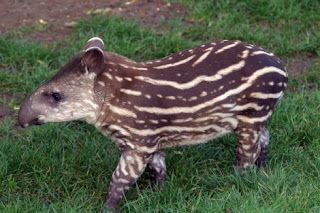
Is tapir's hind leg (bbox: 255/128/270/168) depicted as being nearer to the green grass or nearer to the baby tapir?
the green grass

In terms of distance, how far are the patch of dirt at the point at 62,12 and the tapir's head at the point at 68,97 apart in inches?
124

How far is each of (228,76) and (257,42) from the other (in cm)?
305

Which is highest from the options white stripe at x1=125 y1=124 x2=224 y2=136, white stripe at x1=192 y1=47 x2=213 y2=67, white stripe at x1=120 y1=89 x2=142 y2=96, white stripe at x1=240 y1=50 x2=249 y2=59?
white stripe at x1=240 y1=50 x2=249 y2=59

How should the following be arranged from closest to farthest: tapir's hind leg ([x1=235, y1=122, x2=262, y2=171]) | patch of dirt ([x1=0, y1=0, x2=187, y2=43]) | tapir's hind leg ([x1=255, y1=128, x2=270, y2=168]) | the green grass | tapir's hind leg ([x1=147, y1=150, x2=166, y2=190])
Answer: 1. the green grass
2. tapir's hind leg ([x1=235, y1=122, x2=262, y2=171])
3. tapir's hind leg ([x1=147, y1=150, x2=166, y2=190])
4. tapir's hind leg ([x1=255, y1=128, x2=270, y2=168])
5. patch of dirt ([x1=0, y1=0, x2=187, y2=43])

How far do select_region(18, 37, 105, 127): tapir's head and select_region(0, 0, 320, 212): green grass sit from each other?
0.73 metres

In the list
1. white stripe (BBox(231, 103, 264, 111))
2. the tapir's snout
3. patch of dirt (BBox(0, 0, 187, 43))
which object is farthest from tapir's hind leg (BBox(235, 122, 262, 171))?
patch of dirt (BBox(0, 0, 187, 43))

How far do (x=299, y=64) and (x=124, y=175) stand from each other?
3.43 metres

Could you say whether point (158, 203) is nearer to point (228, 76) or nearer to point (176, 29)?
point (228, 76)

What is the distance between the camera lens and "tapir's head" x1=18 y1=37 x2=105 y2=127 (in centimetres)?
540

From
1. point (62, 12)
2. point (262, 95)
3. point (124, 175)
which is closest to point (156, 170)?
point (124, 175)

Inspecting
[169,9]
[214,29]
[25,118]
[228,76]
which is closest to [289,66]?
[214,29]

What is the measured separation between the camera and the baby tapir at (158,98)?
5.44 meters

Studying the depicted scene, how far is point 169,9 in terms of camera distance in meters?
9.32

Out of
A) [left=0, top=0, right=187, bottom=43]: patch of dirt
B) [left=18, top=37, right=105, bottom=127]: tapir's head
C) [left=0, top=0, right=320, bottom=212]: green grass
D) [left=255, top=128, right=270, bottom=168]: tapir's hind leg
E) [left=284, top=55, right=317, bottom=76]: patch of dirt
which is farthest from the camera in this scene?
[left=0, top=0, right=187, bottom=43]: patch of dirt
